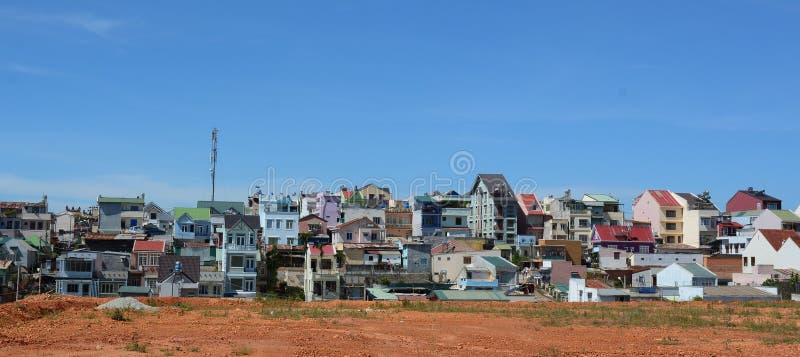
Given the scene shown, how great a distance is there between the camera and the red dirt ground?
29.5m

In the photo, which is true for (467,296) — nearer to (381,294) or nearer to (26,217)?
(381,294)

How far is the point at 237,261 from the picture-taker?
214ft

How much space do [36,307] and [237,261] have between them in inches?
1004

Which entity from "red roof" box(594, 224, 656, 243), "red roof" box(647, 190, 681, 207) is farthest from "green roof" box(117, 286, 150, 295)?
"red roof" box(647, 190, 681, 207)

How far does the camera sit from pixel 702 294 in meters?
60.7

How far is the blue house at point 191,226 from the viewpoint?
83.4m

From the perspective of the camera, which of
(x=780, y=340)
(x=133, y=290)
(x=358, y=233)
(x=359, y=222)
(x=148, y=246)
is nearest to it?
(x=780, y=340)

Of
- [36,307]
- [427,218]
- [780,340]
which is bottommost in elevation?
[780,340]

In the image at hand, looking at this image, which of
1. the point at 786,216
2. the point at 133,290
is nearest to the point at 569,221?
the point at 786,216

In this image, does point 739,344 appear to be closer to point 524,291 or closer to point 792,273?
point 524,291

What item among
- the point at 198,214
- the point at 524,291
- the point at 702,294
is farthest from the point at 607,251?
the point at 198,214

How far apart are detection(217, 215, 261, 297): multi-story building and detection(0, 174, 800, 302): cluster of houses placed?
95mm

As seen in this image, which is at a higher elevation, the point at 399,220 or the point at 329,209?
the point at 329,209

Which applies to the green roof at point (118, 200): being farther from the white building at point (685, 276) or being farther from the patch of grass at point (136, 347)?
the patch of grass at point (136, 347)
